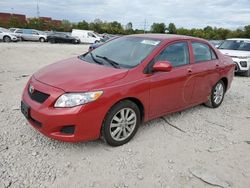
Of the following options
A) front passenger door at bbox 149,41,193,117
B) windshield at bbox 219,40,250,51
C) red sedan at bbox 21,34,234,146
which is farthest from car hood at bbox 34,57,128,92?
windshield at bbox 219,40,250,51

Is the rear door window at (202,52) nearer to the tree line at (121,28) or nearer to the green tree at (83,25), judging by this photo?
the tree line at (121,28)

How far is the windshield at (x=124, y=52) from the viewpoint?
12.5 ft

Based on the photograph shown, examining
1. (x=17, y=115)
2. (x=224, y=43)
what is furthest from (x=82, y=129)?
(x=224, y=43)

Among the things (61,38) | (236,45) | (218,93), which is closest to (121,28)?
(61,38)

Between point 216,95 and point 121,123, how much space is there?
9.31ft

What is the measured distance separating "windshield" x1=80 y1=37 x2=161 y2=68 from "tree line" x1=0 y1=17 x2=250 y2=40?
139 feet

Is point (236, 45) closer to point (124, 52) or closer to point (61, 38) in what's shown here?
point (124, 52)

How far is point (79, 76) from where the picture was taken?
3336 mm

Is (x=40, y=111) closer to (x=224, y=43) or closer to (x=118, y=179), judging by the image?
(x=118, y=179)

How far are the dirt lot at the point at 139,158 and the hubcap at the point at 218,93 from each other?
2.99ft

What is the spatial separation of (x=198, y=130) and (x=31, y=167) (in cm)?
275

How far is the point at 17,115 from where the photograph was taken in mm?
4398

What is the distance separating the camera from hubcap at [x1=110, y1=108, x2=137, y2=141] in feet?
11.2

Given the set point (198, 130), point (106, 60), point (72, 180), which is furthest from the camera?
point (198, 130)
